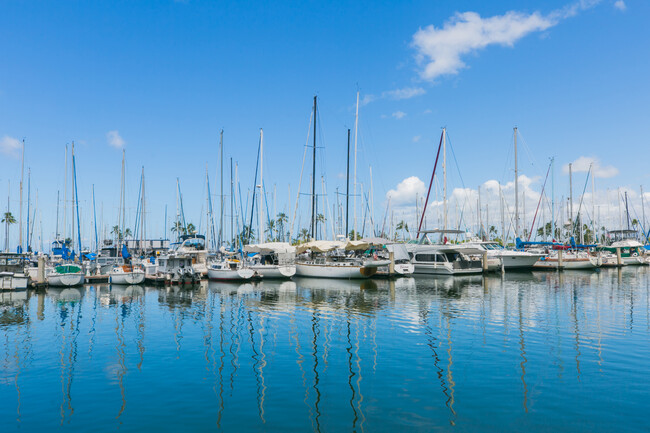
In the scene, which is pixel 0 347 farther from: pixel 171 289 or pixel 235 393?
pixel 171 289

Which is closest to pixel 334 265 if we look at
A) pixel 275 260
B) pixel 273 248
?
pixel 273 248

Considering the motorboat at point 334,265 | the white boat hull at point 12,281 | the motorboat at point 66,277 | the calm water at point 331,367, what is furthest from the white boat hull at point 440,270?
the white boat hull at point 12,281

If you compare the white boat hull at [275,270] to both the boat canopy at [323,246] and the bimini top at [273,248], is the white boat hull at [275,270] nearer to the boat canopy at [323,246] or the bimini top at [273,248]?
the bimini top at [273,248]

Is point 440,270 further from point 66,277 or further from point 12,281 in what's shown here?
point 12,281

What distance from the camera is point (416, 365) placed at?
1416cm

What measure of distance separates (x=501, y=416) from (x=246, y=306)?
20.8 meters

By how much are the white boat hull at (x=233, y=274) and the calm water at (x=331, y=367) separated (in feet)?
59.4

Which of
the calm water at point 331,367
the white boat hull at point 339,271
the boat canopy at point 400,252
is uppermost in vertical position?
the boat canopy at point 400,252

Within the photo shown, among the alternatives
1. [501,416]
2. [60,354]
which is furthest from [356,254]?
[501,416]

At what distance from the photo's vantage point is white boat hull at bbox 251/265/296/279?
47.4 m

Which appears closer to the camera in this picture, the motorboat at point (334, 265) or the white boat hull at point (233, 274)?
the white boat hull at point (233, 274)

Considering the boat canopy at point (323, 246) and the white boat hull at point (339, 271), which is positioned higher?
the boat canopy at point (323, 246)

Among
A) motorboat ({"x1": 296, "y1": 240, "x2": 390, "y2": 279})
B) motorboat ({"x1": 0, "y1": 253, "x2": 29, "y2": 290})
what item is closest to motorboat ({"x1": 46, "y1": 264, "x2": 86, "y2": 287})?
motorboat ({"x1": 0, "y1": 253, "x2": 29, "y2": 290})

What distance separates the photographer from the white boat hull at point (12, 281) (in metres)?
36.3
